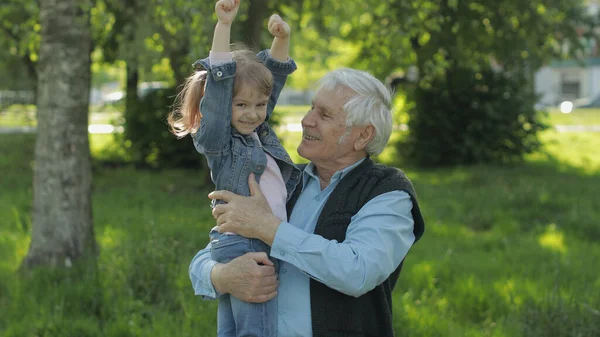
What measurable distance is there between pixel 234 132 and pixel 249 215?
310 mm

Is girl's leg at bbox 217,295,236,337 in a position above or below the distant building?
above

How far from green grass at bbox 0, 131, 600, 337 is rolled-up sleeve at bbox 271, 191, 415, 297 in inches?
86.9

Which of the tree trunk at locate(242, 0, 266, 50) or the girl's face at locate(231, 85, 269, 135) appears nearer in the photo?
the girl's face at locate(231, 85, 269, 135)

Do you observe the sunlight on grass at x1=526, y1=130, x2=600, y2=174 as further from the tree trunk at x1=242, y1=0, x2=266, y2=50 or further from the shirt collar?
the shirt collar

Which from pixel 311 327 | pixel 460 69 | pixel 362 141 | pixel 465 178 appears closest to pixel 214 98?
pixel 362 141

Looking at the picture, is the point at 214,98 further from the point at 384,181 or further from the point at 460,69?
the point at 460,69

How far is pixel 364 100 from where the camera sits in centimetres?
285

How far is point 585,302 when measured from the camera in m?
5.26

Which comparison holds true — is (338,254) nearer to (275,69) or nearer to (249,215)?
(249,215)

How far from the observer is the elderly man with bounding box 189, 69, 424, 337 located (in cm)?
262

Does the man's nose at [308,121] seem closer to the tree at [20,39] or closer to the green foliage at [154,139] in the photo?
the tree at [20,39]

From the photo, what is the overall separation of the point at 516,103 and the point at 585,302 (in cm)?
985

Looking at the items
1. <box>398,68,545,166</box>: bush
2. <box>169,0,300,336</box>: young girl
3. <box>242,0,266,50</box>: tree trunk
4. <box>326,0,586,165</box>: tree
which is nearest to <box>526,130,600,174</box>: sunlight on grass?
<box>398,68,545,166</box>: bush

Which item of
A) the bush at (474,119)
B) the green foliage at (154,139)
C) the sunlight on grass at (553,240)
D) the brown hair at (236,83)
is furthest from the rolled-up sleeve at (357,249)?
the bush at (474,119)
